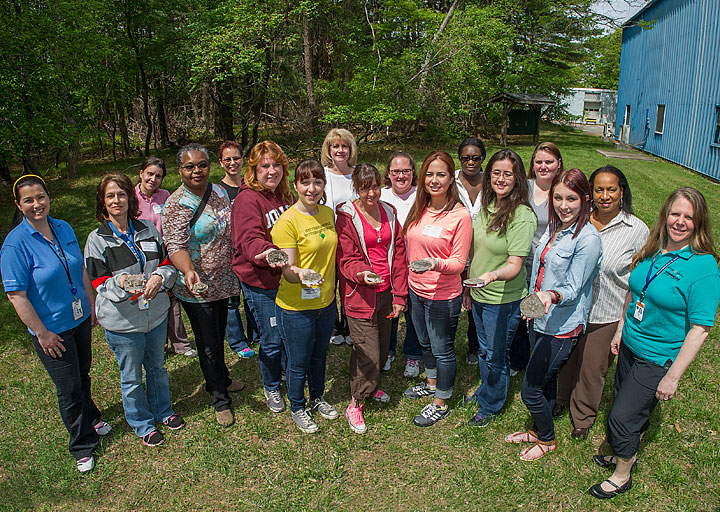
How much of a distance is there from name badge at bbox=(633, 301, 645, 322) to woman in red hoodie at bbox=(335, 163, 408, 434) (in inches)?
61.5

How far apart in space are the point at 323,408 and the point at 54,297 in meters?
2.19

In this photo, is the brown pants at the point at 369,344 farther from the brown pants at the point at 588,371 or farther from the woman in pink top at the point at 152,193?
the woman in pink top at the point at 152,193

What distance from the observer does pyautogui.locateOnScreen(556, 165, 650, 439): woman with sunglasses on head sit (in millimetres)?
3191

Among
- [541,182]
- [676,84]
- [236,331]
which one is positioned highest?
[676,84]

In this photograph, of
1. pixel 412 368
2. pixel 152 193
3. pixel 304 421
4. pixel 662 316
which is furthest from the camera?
pixel 152 193

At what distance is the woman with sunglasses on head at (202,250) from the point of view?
3357 mm

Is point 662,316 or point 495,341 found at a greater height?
point 662,316

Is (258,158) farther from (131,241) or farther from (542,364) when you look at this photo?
(542,364)

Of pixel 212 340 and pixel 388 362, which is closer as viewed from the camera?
pixel 212 340

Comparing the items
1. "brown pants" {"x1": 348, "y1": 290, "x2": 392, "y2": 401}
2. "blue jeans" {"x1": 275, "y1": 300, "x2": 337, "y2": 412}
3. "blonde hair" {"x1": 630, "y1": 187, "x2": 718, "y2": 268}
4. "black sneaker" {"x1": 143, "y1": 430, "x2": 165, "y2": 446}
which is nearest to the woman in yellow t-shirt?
"blue jeans" {"x1": 275, "y1": 300, "x2": 337, "y2": 412}

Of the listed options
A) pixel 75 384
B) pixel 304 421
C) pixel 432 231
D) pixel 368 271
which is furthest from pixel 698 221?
pixel 75 384

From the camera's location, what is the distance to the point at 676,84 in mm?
17750

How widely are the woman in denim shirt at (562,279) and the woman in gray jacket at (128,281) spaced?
8.50 feet

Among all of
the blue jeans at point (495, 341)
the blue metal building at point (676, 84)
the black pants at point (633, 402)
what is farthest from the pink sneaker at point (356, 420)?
the blue metal building at point (676, 84)
